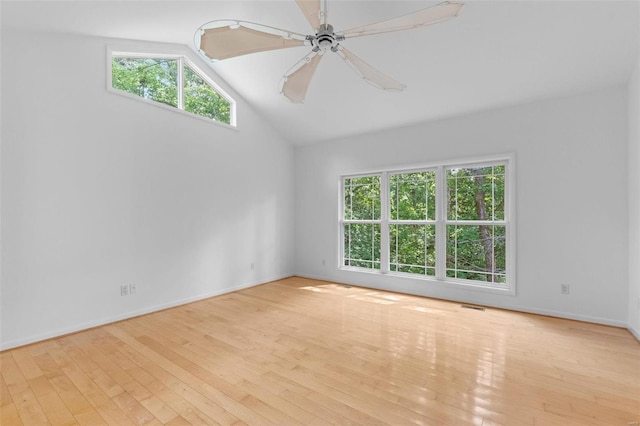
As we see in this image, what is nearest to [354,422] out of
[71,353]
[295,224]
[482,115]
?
[71,353]

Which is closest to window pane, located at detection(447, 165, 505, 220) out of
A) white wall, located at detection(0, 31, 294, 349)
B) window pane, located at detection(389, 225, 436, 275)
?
window pane, located at detection(389, 225, 436, 275)

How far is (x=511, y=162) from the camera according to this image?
3.69 m

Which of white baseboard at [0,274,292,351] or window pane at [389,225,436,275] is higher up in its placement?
window pane at [389,225,436,275]

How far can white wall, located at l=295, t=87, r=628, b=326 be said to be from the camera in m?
3.15

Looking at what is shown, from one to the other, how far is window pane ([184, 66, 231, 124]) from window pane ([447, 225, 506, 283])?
12.9 ft

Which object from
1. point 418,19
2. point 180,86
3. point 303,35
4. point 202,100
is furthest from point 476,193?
point 180,86

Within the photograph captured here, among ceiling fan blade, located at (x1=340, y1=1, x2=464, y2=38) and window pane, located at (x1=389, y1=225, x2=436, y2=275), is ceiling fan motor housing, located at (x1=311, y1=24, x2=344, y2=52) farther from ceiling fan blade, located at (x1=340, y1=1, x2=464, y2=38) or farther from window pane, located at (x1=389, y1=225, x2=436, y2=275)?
window pane, located at (x1=389, y1=225, x2=436, y2=275)

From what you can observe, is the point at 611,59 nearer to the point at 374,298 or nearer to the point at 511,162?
the point at 511,162

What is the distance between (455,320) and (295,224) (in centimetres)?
340

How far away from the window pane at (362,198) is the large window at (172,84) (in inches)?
92.0

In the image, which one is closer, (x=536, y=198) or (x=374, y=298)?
(x=536, y=198)

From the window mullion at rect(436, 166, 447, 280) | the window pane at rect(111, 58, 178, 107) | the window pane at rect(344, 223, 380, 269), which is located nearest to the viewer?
the window pane at rect(111, 58, 178, 107)

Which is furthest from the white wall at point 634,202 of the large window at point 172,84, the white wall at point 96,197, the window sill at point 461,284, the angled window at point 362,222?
the large window at point 172,84

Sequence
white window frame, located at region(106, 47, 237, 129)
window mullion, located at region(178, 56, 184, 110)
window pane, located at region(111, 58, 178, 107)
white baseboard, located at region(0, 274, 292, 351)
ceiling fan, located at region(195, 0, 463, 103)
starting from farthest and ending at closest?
window mullion, located at region(178, 56, 184, 110) < window pane, located at region(111, 58, 178, 107) < white window frame, located at region(106, 47, 237, 129) < white baseboard, located at region(0, 274, 292, 351) < ceiling fan, located at region(195, 0, 463, 103)
